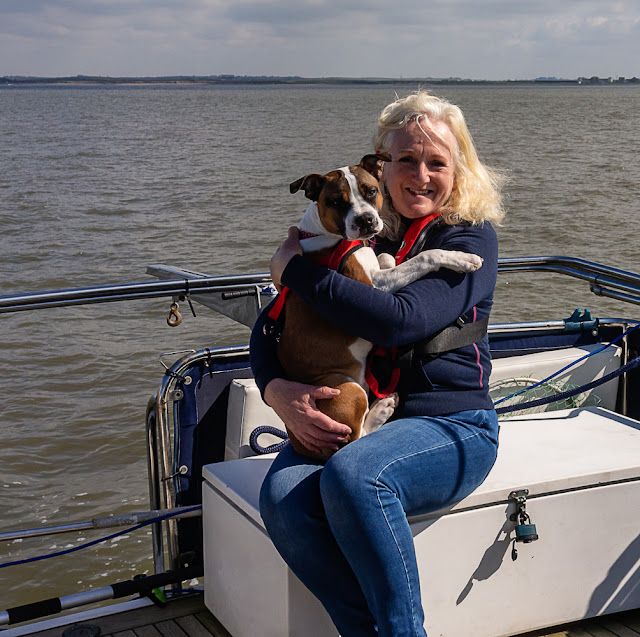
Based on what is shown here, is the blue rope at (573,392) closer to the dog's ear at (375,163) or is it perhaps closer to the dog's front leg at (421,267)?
the dog's front leg at (421,267)

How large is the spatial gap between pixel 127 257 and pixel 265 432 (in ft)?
32.0

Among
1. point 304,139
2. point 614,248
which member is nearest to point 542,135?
point 304,139

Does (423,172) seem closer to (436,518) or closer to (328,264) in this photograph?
(328,264)

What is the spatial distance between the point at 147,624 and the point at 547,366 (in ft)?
6.36

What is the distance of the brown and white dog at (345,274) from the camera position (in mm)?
2551

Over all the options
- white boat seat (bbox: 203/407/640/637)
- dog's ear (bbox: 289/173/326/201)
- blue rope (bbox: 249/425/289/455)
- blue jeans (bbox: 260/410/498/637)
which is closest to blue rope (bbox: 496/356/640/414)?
white boat seat (bbox: 203/407/640/637)

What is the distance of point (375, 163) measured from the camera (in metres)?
2.77

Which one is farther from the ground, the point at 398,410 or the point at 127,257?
the point at 398,410

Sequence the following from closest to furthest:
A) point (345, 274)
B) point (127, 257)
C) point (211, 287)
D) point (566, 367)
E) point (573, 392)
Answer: point (345, 274)
point (573, 392)
point (211, 287)
point (566, 367)
point (127, 257)

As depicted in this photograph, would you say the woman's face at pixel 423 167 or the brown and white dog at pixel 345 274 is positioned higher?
the woman's face at pixel 423 167

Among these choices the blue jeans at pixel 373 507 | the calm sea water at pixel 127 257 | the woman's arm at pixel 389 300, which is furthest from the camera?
the calm sea water at pixel 127 257

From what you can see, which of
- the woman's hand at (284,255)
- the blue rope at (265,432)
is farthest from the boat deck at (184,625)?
the woman's hand at (284,255)

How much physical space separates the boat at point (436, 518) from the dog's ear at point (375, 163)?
94 cm

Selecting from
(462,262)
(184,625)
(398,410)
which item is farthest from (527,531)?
(184,625)
